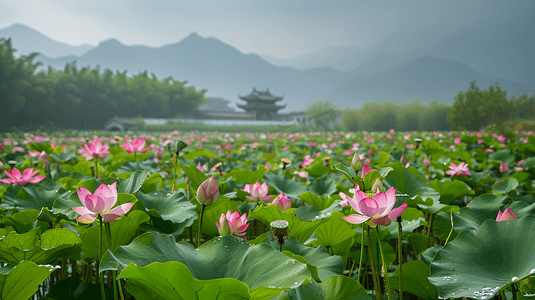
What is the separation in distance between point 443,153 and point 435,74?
19952 cm

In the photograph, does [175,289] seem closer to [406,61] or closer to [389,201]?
[389,201]

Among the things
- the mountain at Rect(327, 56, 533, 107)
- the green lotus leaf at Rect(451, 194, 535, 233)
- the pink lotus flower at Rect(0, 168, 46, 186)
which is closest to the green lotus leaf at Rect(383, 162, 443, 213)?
the green lotus leaf at Rect(451, 194, 535, 233)

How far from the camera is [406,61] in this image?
651 ft

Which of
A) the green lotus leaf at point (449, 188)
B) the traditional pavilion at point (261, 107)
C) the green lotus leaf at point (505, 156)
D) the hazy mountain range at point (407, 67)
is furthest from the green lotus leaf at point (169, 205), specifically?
the hazy mountain range at point (407, 67)

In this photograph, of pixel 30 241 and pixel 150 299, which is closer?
pixel 150 299

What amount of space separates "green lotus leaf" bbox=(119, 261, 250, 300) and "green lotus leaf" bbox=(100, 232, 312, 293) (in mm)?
78

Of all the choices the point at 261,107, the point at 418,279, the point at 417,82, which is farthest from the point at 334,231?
the point at 417,82

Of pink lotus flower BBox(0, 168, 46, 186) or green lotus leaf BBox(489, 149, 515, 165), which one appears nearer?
pink lotus flower BBox(0, 168, 46, 186)

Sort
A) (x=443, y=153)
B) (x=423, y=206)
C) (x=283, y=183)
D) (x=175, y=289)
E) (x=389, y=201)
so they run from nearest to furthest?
1. (x=175, y=289)
2. (x=389, y=201)
3. (x=423, y=206)
4. (x=283, y=183)
5. (x=443, y=153)

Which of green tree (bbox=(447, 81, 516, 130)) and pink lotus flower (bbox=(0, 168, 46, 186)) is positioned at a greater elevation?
green tree (bbox=(447, 81, 516, 130))

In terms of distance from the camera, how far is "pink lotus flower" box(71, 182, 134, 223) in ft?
1.99

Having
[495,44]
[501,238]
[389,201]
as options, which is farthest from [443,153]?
[495,44]

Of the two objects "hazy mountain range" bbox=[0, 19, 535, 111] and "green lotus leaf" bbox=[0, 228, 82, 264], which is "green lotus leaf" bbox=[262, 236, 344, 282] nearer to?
"green lotus leaf" bbox=[0, 228, 82, 264]

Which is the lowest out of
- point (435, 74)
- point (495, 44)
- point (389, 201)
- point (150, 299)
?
point (150, 299)
